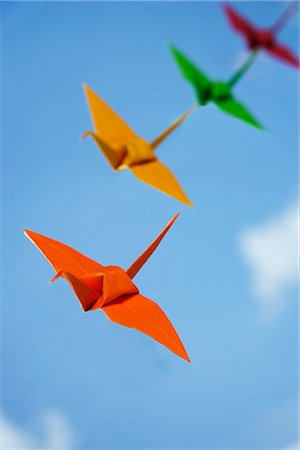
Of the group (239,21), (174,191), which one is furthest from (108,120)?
(239,21)

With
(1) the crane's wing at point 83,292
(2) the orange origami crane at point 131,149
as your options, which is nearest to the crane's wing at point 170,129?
(2) the orange origami crane at point 131,149

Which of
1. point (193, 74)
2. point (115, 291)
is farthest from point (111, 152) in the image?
point (115, 291)

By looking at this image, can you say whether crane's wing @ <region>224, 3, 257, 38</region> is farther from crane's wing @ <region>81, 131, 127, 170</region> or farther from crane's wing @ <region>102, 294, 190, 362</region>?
crane's wing @ <region>102, 294, 190, 362</region>

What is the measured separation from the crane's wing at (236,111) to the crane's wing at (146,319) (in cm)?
125

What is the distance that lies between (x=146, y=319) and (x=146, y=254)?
0.29 meters

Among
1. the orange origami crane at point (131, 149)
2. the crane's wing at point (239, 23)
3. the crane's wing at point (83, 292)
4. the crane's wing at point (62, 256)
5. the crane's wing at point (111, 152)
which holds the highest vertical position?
the crane's wing at point (239, 23)

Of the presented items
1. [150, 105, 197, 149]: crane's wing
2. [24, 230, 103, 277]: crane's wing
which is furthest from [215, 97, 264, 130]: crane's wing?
[24, 230, 103, 277]: crane's wing

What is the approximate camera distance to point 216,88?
279 centimetres

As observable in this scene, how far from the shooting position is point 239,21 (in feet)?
9.11

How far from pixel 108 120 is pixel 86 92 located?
190 mm

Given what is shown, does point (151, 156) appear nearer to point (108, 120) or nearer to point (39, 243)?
point (108, 120)

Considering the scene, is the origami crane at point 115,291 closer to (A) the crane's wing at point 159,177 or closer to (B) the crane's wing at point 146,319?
(B) the crane's wing at point 146,319

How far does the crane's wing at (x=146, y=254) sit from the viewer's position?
210 centimetres

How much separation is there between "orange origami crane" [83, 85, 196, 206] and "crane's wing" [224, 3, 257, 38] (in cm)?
51
